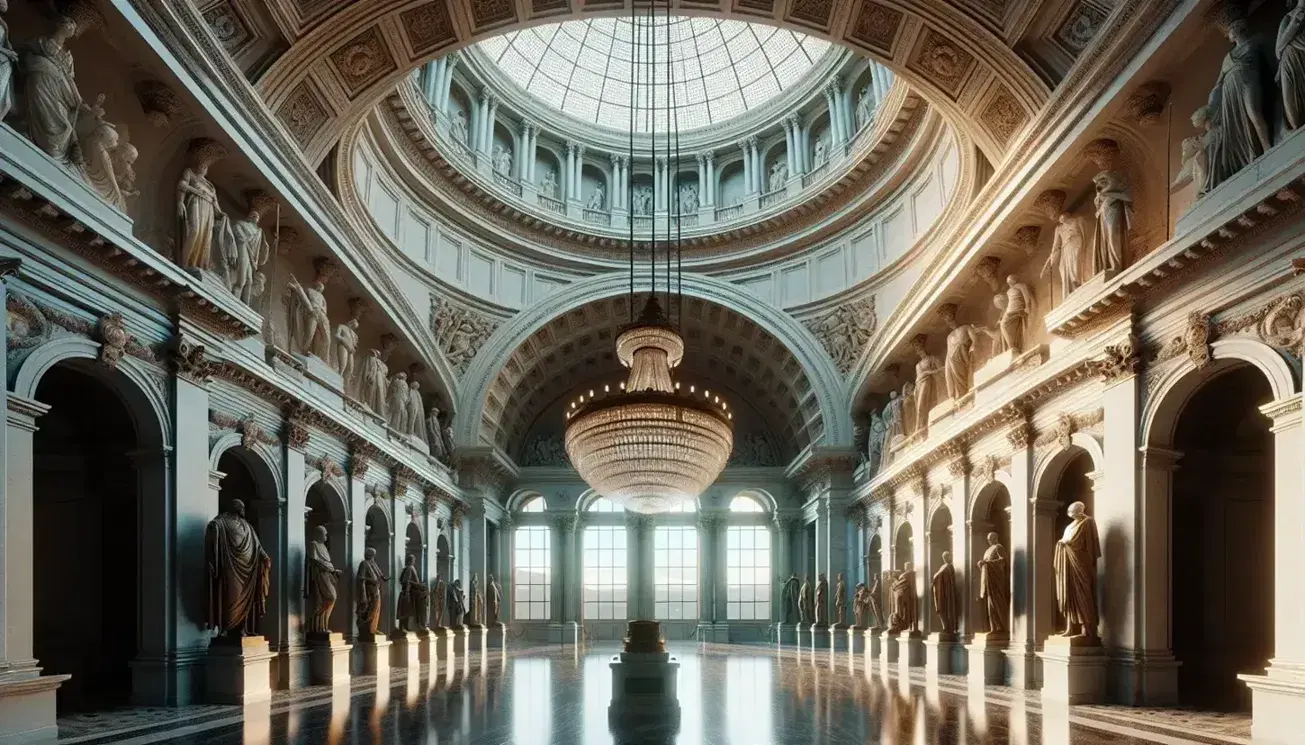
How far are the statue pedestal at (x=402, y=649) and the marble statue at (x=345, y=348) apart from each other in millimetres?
5627

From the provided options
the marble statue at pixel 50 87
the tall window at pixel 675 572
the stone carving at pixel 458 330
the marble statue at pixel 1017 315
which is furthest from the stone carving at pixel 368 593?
the tall window at pixel 675 572

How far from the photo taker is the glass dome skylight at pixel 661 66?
32375 mm

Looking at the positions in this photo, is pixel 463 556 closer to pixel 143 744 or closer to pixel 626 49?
pixel 626 49

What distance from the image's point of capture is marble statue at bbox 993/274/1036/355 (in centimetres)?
1811

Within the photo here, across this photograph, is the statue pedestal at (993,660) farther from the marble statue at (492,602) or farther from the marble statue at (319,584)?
the marble statue at (492,602)

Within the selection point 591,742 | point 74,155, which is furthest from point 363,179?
point 591,742

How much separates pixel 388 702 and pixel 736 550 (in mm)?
24535

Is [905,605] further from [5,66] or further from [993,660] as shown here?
[5,66]

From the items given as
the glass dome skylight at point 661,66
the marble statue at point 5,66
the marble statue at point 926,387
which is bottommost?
the marble statue at point 926,387

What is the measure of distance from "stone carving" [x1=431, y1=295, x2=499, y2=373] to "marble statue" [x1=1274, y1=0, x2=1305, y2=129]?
823 inches

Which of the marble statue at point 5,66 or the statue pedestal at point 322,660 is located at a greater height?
the marble statue at point 5,66

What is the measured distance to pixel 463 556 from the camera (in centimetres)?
3064

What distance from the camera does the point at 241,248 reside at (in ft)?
51.4

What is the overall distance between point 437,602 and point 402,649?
303 cm
